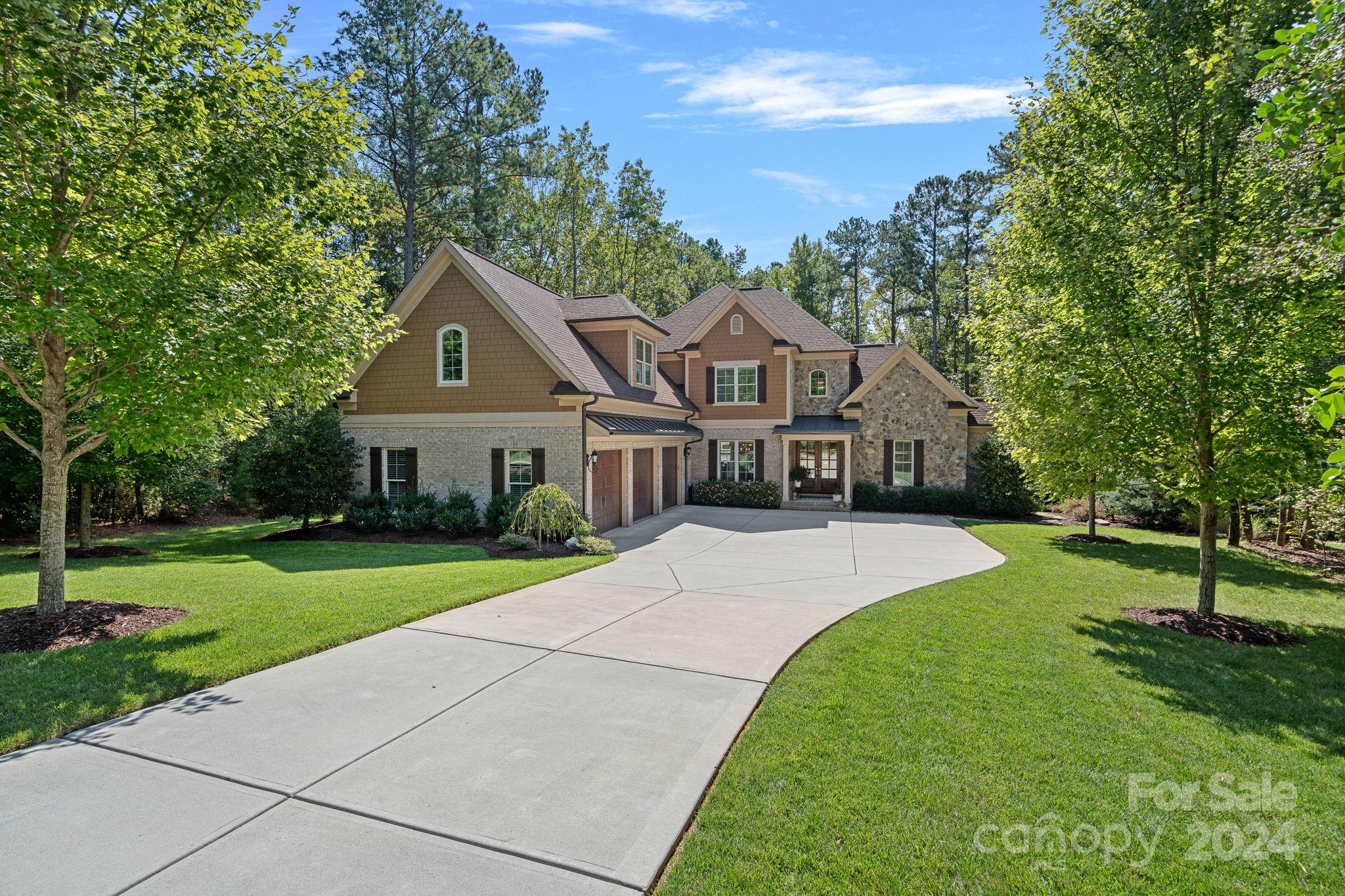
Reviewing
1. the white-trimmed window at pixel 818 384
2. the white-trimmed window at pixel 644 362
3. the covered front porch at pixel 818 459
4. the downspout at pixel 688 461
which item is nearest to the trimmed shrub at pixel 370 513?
the white-trimmed window at pixel 644 362

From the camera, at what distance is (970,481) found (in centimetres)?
2355

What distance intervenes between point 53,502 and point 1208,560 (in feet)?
48.4

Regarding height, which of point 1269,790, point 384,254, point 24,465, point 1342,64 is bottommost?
point 1269,790

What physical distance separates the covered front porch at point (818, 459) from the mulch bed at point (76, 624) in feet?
63.0

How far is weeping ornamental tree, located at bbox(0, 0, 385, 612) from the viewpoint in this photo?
20.6 ft

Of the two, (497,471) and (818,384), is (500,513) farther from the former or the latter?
(818,384)

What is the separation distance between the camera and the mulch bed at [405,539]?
13.4 m

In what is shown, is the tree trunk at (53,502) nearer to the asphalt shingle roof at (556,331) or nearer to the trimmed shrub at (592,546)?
the trimmed shrub at (592,546)

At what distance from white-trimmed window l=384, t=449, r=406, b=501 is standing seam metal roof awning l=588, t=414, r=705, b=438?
5.94m

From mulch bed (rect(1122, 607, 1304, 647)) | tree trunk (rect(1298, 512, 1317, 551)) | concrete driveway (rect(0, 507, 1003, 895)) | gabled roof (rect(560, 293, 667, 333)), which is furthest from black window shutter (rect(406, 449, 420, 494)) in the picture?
tree trunk (rect(1298, 512, 1317, 551))

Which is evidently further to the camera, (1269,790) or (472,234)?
(472,234)

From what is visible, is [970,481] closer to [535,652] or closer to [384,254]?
[535,652]

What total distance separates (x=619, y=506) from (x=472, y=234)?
19694 mm

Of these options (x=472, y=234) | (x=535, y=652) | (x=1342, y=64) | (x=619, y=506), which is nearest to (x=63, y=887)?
(x=535, y=652)
